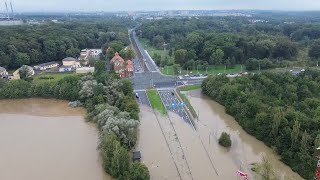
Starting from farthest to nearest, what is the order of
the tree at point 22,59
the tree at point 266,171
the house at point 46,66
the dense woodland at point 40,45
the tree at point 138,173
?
the dense woodland at point 40,45
the tree at point 22,59
the house at point 46,66
the tree at point 138,173
the tree at point 266,171

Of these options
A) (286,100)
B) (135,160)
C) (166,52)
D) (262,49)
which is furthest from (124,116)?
(166,52)

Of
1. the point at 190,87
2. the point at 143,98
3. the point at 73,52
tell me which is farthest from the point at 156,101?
the point at 73,52

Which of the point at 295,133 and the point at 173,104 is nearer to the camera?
the point at 295,133

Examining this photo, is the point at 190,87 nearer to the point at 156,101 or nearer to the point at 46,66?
the point at 156,101

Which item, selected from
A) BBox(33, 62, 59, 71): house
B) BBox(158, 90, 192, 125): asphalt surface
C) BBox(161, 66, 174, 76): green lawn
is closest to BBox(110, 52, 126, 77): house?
BBox(161, 66, 174, 76): green lawn

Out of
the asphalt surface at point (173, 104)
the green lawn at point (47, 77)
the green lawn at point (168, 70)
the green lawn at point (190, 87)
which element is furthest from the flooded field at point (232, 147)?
the green lawn at point (47, 77)

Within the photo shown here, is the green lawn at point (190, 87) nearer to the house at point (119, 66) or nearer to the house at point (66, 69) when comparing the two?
the house at point (119, 66)
